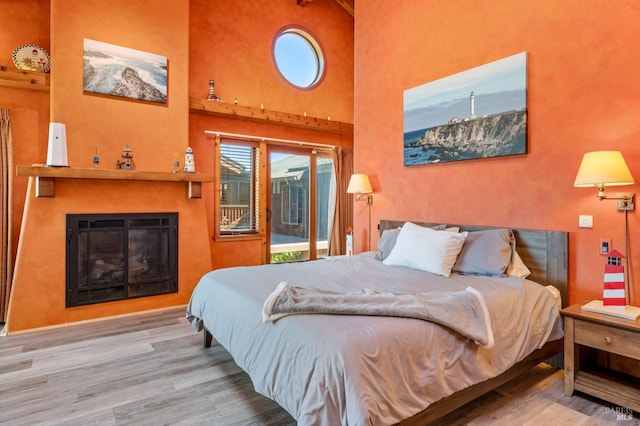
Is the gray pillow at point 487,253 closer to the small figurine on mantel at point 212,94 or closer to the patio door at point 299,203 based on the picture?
the patio door at point 299,203

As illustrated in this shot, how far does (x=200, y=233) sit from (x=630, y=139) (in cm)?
428

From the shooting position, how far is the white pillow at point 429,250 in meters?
2.91

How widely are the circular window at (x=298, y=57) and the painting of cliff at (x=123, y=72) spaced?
6.78ft

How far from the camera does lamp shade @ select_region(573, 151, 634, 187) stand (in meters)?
2.21

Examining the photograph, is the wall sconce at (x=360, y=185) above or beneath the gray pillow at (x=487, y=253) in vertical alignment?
above

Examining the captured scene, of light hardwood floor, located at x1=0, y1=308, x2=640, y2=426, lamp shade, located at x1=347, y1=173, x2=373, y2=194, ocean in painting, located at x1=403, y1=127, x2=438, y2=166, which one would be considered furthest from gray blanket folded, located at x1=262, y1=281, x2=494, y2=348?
lamp shade, located at x1=347, y1=173, x2=373, y2=194

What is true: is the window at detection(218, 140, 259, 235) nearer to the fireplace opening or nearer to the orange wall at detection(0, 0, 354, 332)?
the orange wall at detection(0, 0, 354, 332)

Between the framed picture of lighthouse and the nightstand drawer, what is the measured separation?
1.43 meters

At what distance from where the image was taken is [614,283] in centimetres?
226

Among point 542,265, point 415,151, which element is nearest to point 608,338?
point 542,265

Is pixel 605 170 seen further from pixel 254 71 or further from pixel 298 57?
pixel 298 57

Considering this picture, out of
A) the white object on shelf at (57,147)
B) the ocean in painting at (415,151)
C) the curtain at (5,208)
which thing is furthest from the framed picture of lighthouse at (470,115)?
the curtain at (5,208)

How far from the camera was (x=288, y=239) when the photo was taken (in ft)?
19.8

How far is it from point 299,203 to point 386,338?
4577 millimetres
